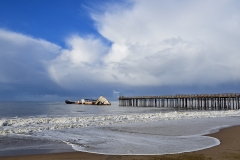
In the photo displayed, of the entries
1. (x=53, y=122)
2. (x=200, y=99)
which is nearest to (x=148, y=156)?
(x=53, y=122)

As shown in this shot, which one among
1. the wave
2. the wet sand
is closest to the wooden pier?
the wave

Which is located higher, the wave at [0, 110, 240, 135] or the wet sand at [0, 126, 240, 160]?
the wet sand at [0, 126, 240, 160]

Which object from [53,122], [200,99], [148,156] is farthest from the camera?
[200,99]

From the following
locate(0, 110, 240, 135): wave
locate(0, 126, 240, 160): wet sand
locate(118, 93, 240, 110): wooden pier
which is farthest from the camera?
locate(118, 93, 240, 110): wooden pier

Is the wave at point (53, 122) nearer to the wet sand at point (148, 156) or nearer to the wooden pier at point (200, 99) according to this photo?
the wet sand at point (148, 156)

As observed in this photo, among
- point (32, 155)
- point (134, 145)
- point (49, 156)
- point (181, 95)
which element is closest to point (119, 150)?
point (134, 145)

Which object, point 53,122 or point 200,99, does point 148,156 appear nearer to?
point 53,122

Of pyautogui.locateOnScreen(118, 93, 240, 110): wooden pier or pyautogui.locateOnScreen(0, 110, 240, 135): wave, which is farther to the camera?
pyautogui.locateOnScreen(118, 93, 240, 110): wooden pier

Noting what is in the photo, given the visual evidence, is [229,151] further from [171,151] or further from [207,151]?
[171,151]

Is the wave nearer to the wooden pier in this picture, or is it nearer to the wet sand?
the wet sand

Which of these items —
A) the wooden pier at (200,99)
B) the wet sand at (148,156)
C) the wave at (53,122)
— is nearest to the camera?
the wet sand at (148,156)

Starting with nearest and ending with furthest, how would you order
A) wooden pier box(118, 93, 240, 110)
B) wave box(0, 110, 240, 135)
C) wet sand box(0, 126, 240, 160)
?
1. wet sand box(0, 126, 240, 160)
2. wave box(0, 110, 240, 135)
3. wooden pier box(118, 93, 240, 110)

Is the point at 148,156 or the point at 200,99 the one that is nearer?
the point at 148,156

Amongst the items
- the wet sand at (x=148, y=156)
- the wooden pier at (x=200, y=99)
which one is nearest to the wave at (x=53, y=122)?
Answer: the wet sand at (x=148, y=156)
